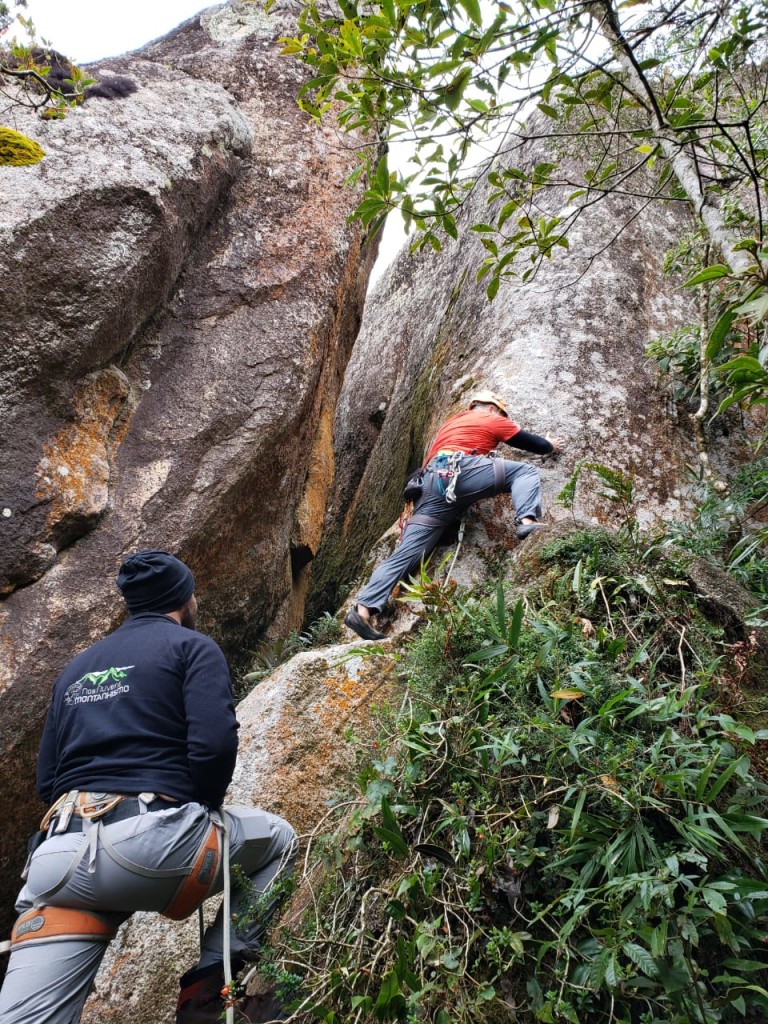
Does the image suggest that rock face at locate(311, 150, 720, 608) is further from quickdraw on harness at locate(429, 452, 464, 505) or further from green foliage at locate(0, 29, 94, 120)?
green foliage at locate(0, 29, 94, 120)

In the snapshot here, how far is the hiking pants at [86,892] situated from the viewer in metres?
2.52

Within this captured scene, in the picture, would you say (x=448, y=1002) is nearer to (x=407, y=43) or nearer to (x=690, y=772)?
(x=690, y=772)

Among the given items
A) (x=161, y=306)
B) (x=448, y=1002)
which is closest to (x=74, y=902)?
(x=448, y=1002)

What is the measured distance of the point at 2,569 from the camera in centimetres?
523

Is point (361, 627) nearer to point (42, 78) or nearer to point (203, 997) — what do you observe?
point (203, 997)

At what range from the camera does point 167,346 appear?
22.2 feet

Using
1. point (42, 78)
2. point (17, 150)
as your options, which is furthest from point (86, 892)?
point (17, 150)

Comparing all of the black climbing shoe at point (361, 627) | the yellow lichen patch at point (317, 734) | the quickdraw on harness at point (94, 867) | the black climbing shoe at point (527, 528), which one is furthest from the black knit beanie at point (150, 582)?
the black climbing shoe at point (527, 528)

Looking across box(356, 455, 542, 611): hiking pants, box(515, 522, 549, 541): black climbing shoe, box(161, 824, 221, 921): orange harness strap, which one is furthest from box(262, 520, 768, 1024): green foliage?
box(356, 455, 542, 611): hiking pants

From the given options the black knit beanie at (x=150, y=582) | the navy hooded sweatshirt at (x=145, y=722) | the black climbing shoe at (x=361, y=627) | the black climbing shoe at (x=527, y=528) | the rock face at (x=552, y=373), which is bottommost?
the black climbing shoe at (x=361, y=627)

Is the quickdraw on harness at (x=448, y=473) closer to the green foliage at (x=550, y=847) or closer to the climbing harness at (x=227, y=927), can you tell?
the green foliage at (x=550, y=847)

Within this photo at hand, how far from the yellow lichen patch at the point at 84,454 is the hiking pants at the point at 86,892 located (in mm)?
3418

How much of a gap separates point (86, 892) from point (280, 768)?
1.94 m

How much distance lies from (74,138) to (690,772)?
687cm
